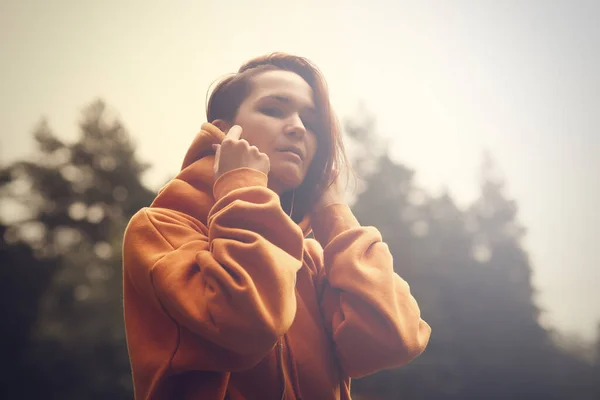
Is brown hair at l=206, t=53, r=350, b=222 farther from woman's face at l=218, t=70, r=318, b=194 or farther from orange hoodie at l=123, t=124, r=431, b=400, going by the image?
orange hoodie at l=123, t=124, r=431, b=400

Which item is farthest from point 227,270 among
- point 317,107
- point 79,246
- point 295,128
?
point 79,246

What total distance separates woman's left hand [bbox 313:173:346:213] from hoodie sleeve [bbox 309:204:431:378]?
10cm

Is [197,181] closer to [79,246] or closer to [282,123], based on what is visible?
[282,123]

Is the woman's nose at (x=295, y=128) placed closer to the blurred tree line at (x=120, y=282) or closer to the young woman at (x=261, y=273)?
the young woman at (x=261, y=273)

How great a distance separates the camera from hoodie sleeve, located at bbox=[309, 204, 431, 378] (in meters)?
0.63

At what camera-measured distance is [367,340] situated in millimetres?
639

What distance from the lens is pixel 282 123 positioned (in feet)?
2.58

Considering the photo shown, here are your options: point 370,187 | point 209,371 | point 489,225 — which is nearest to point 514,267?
point 489,225

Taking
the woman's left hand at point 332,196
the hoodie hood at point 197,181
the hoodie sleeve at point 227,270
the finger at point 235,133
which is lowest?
the hoodie sleeve at point 227,270

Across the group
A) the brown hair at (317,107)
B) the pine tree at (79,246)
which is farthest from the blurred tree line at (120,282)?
the brown hair at (317,107)

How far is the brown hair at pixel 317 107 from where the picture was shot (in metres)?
0.87

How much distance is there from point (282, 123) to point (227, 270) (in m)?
0.37

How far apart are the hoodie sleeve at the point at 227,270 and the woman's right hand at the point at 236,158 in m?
0.04

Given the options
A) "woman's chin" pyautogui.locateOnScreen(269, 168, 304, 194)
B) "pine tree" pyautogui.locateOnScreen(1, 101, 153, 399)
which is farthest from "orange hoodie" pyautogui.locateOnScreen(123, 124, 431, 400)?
"pine tree" pyautogui.locateOnScreen(1, 101, 153, 399)
